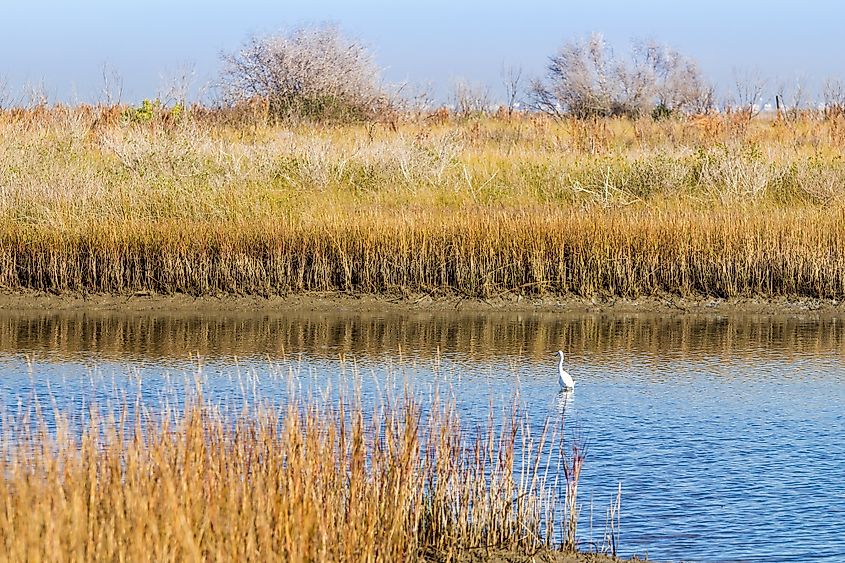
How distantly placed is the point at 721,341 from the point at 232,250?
5193 mm

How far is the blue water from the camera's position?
20.8 ft

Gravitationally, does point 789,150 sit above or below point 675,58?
below

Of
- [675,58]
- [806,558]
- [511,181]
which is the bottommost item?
[806,558]

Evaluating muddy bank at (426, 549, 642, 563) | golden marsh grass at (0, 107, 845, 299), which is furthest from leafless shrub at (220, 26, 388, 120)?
muddy bank at (426, 549, 642, 563)

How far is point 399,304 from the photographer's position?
13969 millimetres

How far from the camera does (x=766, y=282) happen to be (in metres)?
14.2

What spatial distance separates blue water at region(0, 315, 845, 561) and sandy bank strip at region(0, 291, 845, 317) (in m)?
0.52

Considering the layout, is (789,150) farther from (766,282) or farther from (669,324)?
(669,324)

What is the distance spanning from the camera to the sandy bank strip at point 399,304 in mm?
13875

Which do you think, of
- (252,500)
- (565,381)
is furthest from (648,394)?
(252,500)

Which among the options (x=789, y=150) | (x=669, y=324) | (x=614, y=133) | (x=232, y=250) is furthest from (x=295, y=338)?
(x=614, y=133)

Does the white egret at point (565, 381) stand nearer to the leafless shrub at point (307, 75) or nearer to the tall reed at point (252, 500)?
the tall reed at point (252, 500)

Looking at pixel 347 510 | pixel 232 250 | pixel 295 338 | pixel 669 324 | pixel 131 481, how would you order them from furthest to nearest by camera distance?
1. pixel 232 250
2. pixel 669 324
3. pixel 295 338
4. pixel 347 510
5. pixel 131 481

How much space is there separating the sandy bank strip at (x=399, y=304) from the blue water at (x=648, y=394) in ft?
1.72
